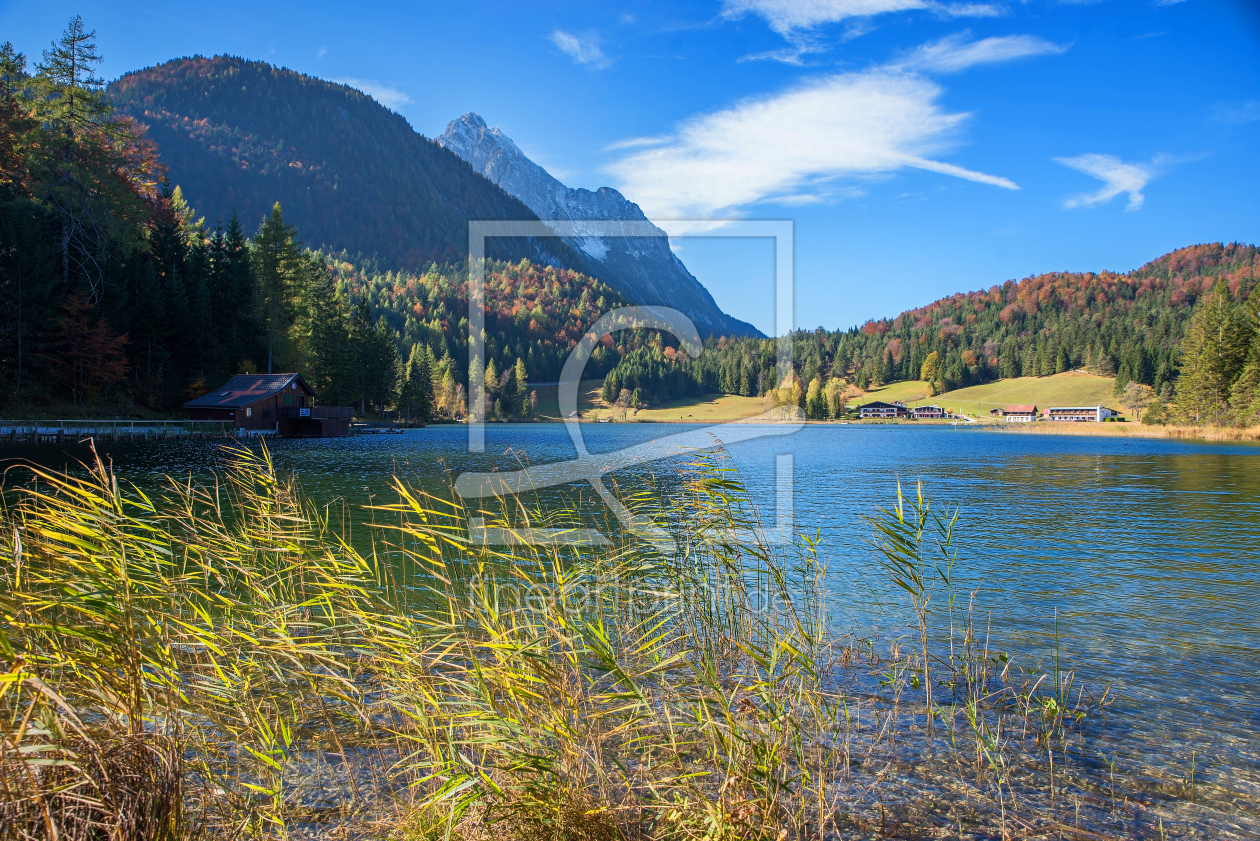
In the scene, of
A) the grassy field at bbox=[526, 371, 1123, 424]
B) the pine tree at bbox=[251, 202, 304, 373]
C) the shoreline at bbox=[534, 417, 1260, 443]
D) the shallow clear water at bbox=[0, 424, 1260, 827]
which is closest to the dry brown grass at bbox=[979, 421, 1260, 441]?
the shoreline at bbox=[534, 417, 1260, 443]

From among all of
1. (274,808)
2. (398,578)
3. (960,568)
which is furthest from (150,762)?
(960,568)

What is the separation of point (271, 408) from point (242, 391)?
390 cm

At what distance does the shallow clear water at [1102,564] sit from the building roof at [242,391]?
12.9 meters

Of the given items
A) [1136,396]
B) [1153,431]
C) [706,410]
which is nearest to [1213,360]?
[1153,431]

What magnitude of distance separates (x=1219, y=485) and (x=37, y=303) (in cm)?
7595

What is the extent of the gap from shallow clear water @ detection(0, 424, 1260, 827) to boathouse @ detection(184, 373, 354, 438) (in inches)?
510

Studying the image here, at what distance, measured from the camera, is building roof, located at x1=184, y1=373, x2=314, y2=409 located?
60.6 meters

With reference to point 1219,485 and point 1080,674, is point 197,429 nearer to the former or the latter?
point 1080,674

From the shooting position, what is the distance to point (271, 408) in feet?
219

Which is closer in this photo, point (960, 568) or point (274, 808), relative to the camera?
point (274, 808)

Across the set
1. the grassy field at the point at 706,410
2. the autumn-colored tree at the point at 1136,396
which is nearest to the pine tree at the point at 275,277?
the grassy field at the point at 706,410

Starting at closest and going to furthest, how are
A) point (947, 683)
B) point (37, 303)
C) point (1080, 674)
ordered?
point (947, 683) < point (1080, 674) < point (37, 303)

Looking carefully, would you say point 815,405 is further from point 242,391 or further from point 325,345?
point 242,391

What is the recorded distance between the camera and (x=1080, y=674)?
9.72 meters
